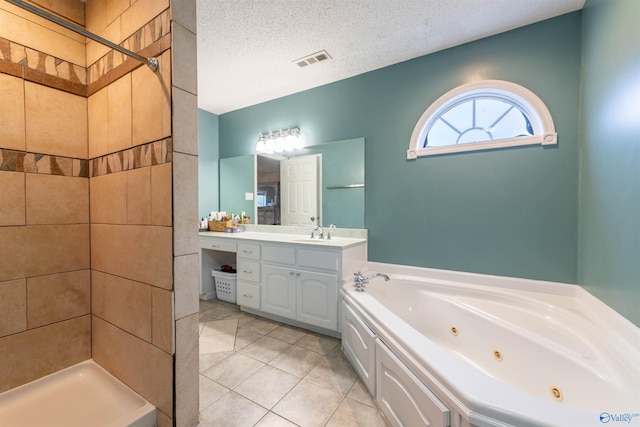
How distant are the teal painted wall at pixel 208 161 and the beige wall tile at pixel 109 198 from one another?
1.92 metres

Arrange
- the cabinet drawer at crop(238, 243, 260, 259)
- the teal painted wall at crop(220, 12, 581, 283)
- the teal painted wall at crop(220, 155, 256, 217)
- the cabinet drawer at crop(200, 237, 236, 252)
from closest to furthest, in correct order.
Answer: the teal painted wall at crop(220, 12, 581, 283) → the cabinet drawer at crop(238, 243, 260, 259) → the cabinet drawer at crop(200, 237, 236, 252) → the teal painted wall at crop(220, 155, 256, 217)

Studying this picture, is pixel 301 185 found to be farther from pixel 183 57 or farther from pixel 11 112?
pixel 11 112

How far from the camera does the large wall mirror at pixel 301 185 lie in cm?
254

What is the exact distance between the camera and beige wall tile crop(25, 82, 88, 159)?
4.10ft

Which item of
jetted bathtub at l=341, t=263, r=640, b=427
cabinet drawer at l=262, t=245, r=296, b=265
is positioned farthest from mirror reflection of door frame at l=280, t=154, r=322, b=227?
jetted bathtub at l=341, t=263, r=640, b=427

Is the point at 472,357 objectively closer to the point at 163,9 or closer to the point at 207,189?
the point at 163,9

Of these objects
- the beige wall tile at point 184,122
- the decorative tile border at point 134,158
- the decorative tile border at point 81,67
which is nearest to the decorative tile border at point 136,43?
the decorative tile border at point 81,67

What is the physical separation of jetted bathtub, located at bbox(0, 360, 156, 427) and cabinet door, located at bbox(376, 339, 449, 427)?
1.11 meters

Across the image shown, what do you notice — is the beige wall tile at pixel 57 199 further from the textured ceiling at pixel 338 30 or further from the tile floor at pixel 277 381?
the textured ceiling at pixel 338 30

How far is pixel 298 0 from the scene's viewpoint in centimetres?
160

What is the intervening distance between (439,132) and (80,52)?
2.60 m

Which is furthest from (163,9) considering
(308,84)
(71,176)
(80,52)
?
(308,84)

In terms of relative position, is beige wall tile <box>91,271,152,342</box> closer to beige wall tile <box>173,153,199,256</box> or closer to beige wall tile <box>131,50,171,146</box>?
beige wall tile <box>173,153,199,256</box>

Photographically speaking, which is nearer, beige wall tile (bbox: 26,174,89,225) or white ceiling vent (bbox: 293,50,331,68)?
beige wall tile (bbox: 26,174,89,225)
